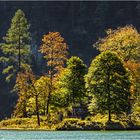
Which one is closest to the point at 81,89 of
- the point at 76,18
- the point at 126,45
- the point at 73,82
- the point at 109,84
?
the point at 73,82

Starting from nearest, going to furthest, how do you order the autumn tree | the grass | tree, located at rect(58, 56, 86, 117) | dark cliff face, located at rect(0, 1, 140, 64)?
the grass < tree, located at rect(58, 56, 86, 117) < the autumn tree < dark cliff face, located at rect(0, 1, 140, 64)

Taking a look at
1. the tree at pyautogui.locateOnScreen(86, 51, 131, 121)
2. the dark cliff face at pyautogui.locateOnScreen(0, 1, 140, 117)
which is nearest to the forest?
the tree at pyautogui.locateOnScreen(86, 51, 131, 121)

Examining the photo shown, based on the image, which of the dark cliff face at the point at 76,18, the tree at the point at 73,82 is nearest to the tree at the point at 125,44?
the tree at the point at 73,82

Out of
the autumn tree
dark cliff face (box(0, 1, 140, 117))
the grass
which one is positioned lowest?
the grass

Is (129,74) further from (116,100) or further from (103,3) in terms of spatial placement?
(103,3)

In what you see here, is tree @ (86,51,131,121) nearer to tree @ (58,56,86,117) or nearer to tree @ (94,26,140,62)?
tree @ (58,56,86,117)

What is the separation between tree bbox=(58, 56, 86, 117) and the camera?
304 feet

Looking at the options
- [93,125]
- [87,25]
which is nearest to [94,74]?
[93,125]

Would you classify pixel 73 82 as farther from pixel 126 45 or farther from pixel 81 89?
pixel 126 45

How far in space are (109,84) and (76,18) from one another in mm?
71168

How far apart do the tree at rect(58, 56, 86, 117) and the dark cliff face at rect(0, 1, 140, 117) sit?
5563 cm

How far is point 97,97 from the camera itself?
88.6 m

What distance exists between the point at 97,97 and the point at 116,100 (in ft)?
8.27

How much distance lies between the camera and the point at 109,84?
88.3m
